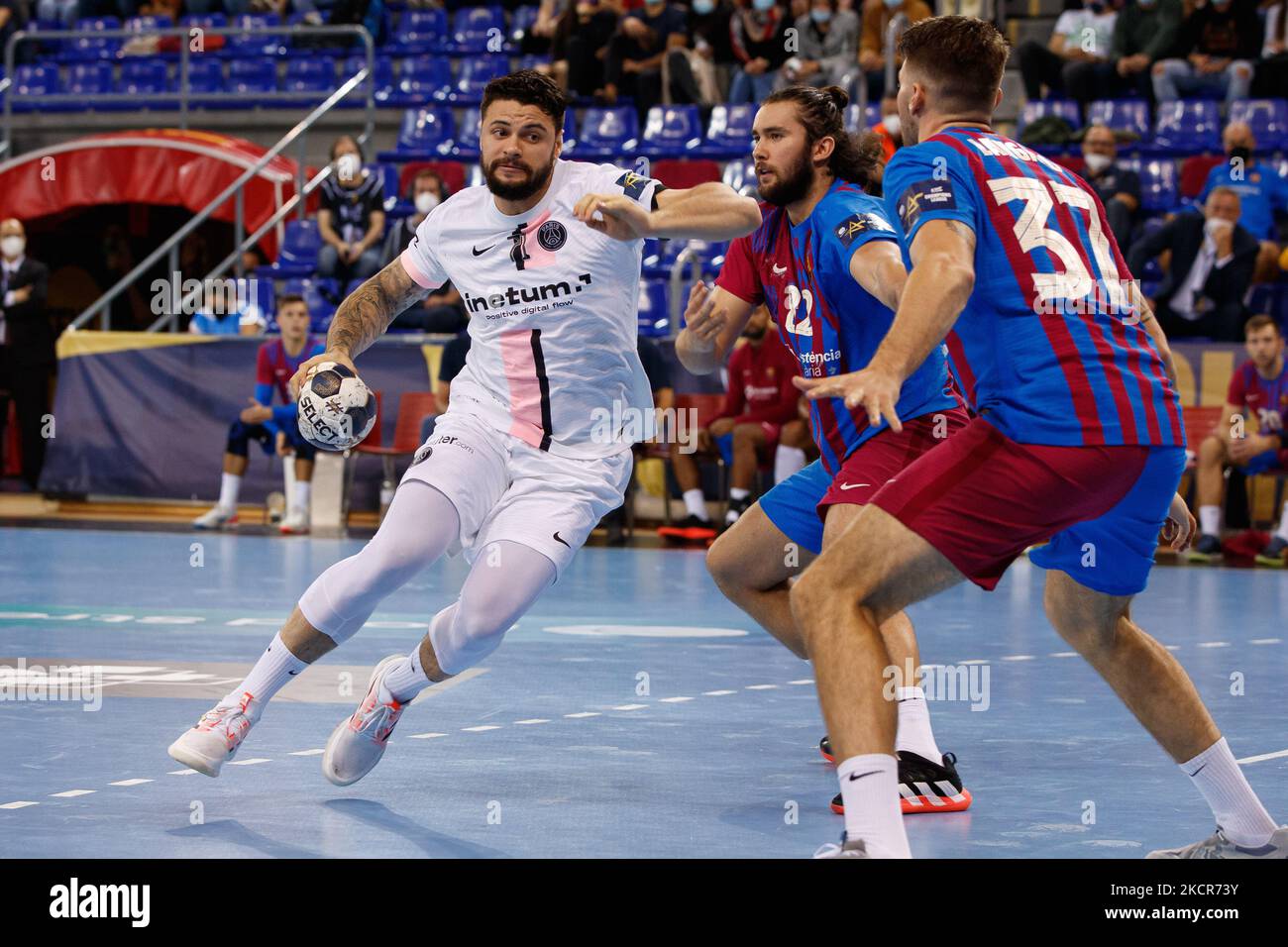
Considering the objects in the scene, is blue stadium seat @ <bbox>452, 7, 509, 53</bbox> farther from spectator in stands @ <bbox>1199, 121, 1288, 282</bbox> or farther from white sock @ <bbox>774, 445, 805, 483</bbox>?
spectator in stands @ <bbox>1199, 121, 1288, 282</bbox>

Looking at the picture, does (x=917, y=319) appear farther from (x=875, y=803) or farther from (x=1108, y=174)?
(x=1108, y=174)

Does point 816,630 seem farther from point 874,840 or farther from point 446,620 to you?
point 446,620

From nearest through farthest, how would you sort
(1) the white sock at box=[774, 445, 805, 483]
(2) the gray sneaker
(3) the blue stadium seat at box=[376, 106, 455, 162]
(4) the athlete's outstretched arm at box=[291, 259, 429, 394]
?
1. (2) the gray sneaker
2. (4) the athlete's outstretched arm at box=[291, 259, 429, 394]
3. (1) the white sock at box=[774, 445, 805, 483]
4. (3) the blue stadium seat at box=[376, 106, 455, 162]

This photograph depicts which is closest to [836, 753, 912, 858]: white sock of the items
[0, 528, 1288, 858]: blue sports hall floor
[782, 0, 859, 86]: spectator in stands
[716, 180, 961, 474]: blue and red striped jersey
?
[0, 528, 1288, 858]: blue sports hall floor

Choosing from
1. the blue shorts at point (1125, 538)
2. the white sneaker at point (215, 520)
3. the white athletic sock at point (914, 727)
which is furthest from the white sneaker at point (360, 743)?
the white sneaker at point (215, 520)

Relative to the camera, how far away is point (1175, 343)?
1489cm

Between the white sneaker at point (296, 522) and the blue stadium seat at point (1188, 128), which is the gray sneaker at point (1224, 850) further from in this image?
the blue stadium seat at point (1188, 128)

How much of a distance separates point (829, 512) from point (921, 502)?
150 cm

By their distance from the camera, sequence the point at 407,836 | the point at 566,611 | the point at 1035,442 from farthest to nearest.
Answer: the point at 566,611 < the point at 407,836 < the point at 1035,442

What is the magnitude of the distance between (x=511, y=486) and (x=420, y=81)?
53.0 ft

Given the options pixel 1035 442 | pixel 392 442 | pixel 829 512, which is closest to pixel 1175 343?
pixel 392 442

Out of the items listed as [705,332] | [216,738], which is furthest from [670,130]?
[216,738]

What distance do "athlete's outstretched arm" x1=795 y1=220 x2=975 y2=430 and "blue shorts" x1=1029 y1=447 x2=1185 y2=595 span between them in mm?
709

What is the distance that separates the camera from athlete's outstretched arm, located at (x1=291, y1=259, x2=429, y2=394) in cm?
550
